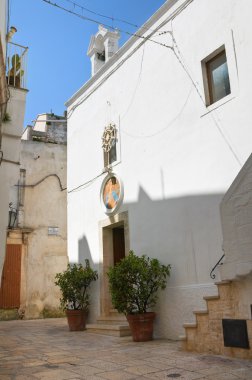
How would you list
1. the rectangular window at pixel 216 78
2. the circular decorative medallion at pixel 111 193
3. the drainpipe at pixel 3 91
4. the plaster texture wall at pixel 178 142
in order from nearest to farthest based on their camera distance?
the drainpipe at pixel 3 91 → the plaster texture wall at pixel 178 142 → the rectangular window at pixel 216 78 → the circular decorative medallion at pixel 111 193

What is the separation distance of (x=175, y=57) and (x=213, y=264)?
4655 millimetres

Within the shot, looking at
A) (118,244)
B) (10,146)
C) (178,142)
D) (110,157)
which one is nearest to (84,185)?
(110,157)

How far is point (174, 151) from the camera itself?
26.7 feet

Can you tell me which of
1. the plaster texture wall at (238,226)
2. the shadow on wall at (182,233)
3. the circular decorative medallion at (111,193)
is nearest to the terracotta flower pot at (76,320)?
the shadow on wall at (182,233)

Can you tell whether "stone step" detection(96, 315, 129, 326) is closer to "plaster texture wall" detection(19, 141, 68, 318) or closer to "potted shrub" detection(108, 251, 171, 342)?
"potted shrub" detection(108, 251, 171, 342)

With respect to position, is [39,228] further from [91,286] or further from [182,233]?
[182,233]

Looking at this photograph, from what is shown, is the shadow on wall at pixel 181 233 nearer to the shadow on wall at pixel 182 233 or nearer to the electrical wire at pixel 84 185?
the shadow on wall at pixel 182 233

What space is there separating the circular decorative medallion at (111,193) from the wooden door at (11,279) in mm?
5792

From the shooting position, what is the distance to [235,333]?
5020mm

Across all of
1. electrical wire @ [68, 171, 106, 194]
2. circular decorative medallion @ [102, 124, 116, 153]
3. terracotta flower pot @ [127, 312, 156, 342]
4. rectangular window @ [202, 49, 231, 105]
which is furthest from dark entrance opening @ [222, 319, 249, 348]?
circular decorative medallion @ [102, 124, 116, 153]

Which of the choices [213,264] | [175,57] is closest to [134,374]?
[213,264]

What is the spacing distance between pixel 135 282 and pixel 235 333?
2803 millimetres

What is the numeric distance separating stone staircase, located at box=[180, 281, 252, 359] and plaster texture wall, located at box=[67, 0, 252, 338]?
1.22 meters

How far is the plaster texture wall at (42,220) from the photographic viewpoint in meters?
14.6
